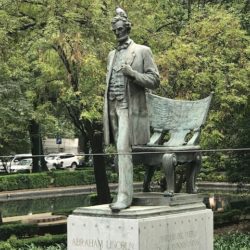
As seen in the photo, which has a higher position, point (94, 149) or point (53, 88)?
point (53, 88)

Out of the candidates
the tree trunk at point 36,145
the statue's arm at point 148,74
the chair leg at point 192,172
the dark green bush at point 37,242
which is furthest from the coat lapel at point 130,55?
the tree trunk at point 36,145

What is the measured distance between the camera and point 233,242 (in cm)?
1456

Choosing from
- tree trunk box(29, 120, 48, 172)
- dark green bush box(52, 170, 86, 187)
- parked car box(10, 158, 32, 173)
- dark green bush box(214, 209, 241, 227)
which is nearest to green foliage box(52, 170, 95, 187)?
dark green bush box(52, 170, 86, 187)

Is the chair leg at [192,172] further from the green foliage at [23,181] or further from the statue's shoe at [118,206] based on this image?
the green foliage at [23,181]

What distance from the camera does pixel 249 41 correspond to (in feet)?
56.2

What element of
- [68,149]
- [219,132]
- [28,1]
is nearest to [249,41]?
[219,132]

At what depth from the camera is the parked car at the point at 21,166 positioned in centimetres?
4969

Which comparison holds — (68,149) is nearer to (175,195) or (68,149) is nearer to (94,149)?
(94,149)

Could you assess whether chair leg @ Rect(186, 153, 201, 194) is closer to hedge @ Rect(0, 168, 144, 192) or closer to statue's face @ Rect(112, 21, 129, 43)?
statue's face @ Rect(112, 21, 129, 43)

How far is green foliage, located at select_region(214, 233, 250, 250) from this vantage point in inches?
526

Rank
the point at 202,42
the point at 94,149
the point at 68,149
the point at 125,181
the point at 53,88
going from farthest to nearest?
the point at 68,149
the point at 94,149
the point at 53,88
the point at 202,42
the point at 125,181

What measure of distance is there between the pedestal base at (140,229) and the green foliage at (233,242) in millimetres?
3946

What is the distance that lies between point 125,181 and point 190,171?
1260 millimetres

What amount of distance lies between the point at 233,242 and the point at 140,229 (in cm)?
657
